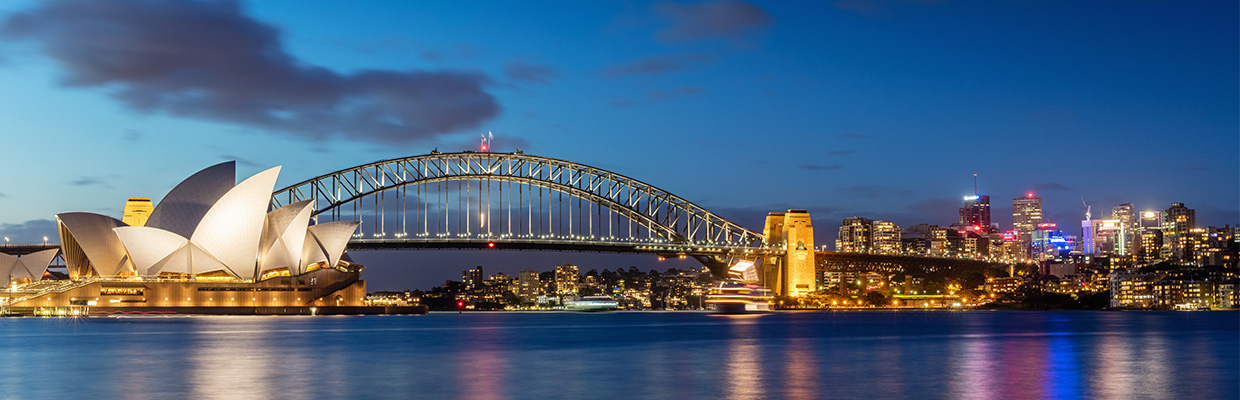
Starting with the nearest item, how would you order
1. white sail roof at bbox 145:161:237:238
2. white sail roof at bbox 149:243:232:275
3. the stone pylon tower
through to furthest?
white sail roof at bbox 145:161:237:238 < white sail roof at bbox 149:243:232:275 < the stone pylon tower

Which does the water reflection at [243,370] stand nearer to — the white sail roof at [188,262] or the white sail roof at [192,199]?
the white sail roof at [192,199]

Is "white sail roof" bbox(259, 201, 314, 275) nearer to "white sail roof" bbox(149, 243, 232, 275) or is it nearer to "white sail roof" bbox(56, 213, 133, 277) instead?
"white sail roof" bbox(149, 243, 232, 275)

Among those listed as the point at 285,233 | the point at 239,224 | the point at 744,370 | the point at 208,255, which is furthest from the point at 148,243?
the point at 744,370

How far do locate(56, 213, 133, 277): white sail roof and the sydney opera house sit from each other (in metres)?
0.07

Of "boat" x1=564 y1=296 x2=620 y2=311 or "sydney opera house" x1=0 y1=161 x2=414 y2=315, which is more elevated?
"sydney opera house" x1=0 y1=161 x2=414 y2=315

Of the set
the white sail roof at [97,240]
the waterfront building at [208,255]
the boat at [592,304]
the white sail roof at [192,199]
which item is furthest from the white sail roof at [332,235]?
the boat at [592,304]

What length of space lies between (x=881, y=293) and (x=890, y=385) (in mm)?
104958

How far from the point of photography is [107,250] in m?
79.7

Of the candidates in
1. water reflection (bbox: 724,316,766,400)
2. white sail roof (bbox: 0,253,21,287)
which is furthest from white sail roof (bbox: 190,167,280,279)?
water reflection (bbox: 724,316,766,400)

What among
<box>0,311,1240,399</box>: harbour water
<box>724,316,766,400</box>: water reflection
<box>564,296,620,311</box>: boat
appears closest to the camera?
<box>724,316,766,400</box>: water reflection

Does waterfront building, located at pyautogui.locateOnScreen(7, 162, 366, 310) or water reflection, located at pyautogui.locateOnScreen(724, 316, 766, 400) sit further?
waterfront building, located at pyautogui.locateOnScreen(7, 162, 366, 310)

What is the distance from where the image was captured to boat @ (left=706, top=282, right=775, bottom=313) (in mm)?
94250

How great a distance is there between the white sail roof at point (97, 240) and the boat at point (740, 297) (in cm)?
4500

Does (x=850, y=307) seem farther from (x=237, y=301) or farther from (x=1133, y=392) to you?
(x=1133, y=392)
